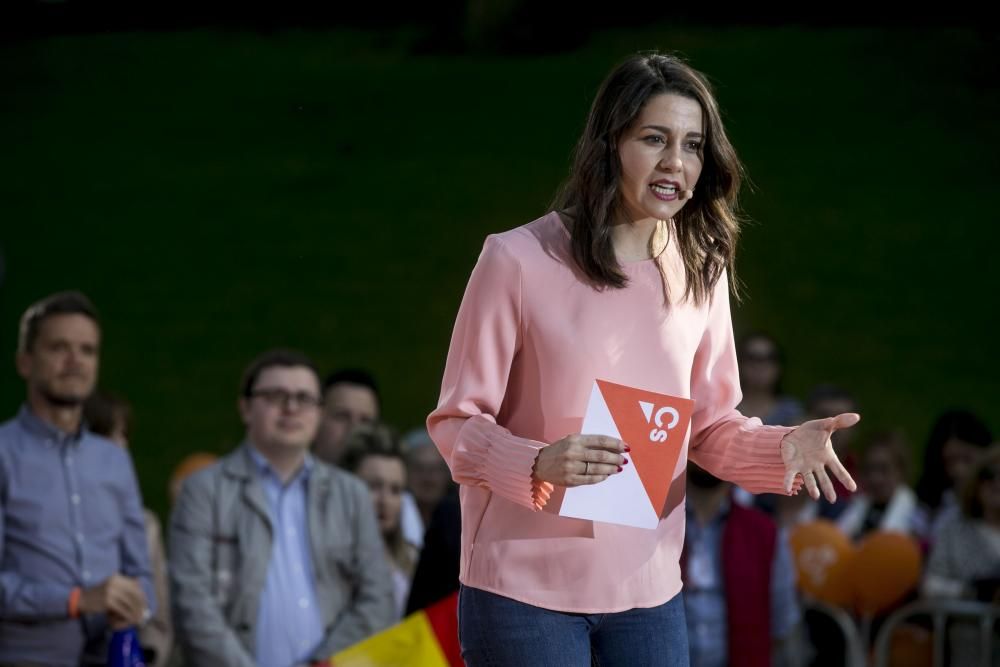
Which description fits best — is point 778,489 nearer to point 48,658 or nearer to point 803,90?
point 48,658

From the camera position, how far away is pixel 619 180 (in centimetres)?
279

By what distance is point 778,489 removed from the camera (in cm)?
277

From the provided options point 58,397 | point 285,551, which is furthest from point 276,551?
point 58,397

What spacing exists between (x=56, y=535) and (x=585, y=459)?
129 inches

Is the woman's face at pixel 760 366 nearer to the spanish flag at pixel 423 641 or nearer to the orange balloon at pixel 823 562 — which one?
the orange balloon at pixel 823 562

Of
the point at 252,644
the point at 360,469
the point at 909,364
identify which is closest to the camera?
the point at 252,644

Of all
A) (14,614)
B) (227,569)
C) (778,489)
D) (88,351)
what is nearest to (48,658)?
(14,614)

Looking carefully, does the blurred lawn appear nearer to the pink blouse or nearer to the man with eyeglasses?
the man with eyeglasses

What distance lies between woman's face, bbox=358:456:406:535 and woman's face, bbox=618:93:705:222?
13.0 ft

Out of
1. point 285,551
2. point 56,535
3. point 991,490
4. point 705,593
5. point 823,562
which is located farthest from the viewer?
point 823,562

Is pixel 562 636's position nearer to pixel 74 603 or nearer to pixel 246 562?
pixel 74 603

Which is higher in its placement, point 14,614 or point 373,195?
point 373,195

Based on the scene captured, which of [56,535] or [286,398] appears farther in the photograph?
[286,398]

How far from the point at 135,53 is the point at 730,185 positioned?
9.39 m
